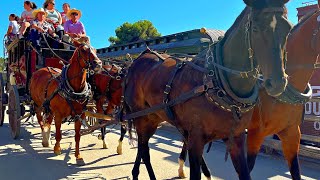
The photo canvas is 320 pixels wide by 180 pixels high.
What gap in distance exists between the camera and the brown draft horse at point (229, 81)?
2.22 metres

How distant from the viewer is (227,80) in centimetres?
283

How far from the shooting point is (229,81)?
2830mm

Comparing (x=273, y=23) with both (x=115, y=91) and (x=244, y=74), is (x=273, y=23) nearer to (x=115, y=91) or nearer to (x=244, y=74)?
(x=244, y=74)

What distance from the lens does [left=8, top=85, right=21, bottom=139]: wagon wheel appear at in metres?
7.29

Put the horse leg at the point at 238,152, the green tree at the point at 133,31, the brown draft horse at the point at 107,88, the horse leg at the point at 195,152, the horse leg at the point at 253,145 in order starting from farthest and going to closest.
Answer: the green tree at the point at 133,31, the brown draft horse at the point at 107,88, the horse leg at the point at 253,145, the horse leg at the point at 238,152, the horse leg at the point at 195,152

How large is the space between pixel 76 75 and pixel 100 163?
5.54 ft

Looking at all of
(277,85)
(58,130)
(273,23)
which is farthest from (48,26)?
(277,85)

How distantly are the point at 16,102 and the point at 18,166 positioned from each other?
7.82 ft

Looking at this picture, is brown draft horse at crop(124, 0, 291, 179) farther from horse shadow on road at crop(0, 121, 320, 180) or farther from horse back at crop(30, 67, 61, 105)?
horse back at crop(30, 67, 61, 105)

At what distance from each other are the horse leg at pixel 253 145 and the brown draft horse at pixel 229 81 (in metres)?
0.53

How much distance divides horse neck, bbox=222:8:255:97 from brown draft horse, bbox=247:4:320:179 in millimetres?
770

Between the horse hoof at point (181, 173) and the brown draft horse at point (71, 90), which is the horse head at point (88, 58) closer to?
the brown draft horse at point (71, 90)

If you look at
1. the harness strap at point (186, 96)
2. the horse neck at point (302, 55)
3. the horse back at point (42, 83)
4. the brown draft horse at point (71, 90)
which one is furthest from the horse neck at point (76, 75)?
the horse neck at point (302, 55)

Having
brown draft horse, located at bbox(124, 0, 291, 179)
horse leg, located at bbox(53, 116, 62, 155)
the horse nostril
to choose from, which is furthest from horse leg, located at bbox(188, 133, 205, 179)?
horse leg, located at bbox(53, 116, 62, 155)
